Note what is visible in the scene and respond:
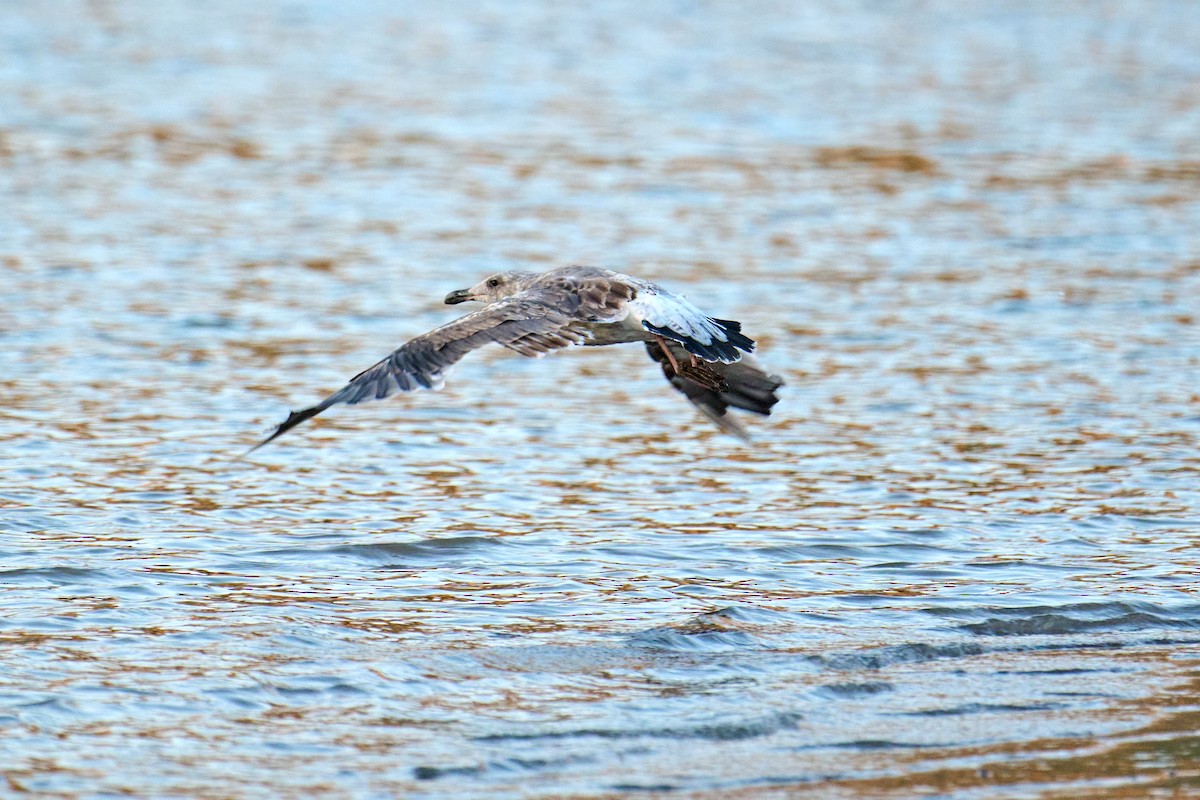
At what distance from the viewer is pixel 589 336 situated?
693cm

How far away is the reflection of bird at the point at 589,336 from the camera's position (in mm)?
6523

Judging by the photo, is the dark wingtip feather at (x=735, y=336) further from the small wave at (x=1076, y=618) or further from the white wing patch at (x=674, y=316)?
the small wave at (x=1076, y=618)

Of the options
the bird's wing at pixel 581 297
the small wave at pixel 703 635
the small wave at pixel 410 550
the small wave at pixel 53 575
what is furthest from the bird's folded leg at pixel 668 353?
the small wave at pixel 53 575

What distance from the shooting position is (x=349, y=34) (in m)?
20.6

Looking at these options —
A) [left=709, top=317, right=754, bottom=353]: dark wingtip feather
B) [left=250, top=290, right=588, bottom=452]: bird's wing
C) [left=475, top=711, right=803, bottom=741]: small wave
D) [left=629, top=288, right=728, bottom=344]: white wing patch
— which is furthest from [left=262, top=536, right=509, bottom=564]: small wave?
[left=475, top=711, right=803, bottom=741]: small wave

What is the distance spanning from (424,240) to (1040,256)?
4.07 meters

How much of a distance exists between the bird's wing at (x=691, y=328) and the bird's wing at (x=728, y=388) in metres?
0.46

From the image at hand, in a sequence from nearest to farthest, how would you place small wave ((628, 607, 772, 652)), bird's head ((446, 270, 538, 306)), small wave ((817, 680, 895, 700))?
small wave ((817, 680, 895, 700)) < small wave ((628, 607, 772, 652)) < bird's head ((446, 270, 538, 306))

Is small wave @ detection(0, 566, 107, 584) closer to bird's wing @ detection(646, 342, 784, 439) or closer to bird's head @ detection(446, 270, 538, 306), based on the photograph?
bird's head @ detection(446, 270, 538, 306)

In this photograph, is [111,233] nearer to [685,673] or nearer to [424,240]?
[424,240]

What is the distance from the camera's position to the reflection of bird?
257 inches

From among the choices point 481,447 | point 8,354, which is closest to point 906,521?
point 481,447

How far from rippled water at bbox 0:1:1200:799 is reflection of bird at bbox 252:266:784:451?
58 centimetres

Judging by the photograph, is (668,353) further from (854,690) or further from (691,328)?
(854,690)
